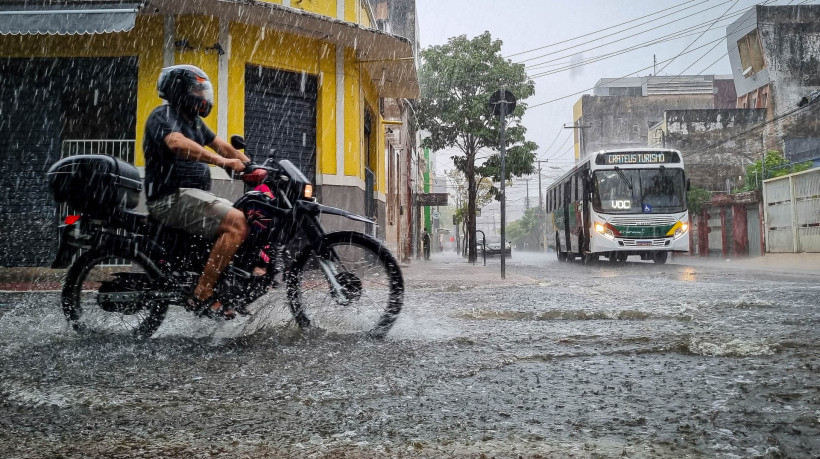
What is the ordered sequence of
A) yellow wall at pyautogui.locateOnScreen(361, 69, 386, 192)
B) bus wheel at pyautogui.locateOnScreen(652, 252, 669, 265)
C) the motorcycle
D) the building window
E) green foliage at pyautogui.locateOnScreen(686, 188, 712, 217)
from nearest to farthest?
the motorcycle, yellow wall at pyautogui.locateOnScreen(361, 69, 386, 192), bus wheel at pyautogui.locateOnScreen(652, 252, 669, 265), green foliage at pyautogui.locateOnScreen(686, 188, 712, 217), the building window

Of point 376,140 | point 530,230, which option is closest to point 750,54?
point 376,140

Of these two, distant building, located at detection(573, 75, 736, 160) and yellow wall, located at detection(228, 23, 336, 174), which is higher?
distant building, located at detection(573, 75, 736, 160)

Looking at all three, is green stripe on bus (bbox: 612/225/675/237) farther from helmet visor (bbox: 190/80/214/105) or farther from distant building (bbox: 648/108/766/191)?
distant building (bbox: 648/108/766/191)

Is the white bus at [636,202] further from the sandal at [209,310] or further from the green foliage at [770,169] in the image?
the sandal at [209,310]

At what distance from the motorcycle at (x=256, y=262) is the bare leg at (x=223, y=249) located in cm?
6

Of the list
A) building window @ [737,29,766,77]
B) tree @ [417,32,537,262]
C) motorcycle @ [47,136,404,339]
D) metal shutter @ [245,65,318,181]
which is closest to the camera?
motorcycle @ [47,136,404,339]

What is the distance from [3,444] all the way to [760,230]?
28.6m

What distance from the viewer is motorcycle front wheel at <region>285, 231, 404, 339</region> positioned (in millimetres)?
3570

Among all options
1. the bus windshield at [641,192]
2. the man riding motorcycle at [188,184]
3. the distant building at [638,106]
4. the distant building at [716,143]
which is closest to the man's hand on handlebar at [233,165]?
the man riding motorcycle at [188,184]

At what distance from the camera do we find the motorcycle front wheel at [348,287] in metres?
3.57

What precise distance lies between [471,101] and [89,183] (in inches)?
769

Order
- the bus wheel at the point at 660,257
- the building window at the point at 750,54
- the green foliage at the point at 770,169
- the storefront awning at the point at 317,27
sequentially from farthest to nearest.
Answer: the building window at the point at 750,54, the green foliage at the point at 770,169, the bus wheel at the point at 660,257, the storefront awning at the point at 317,27

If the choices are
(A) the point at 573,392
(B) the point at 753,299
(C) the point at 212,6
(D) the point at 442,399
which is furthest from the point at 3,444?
(C) the point at 212,6

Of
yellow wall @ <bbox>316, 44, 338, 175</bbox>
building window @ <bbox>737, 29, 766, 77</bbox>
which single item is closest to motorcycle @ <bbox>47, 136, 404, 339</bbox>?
yellow wall @ <bbox>316, 44, 338, 175</bbox>
